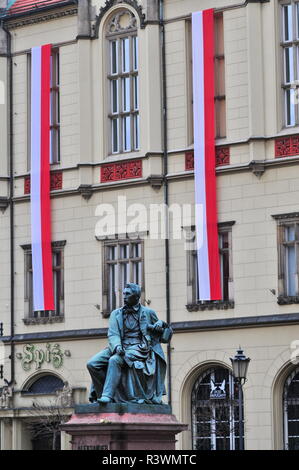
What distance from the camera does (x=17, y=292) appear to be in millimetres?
58000

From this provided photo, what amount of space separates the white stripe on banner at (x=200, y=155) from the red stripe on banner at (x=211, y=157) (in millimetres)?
113

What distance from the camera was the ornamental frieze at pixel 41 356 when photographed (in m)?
56.4

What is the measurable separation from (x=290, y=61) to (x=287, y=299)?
7496mm

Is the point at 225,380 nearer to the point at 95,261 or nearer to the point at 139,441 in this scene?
the point at 95,261

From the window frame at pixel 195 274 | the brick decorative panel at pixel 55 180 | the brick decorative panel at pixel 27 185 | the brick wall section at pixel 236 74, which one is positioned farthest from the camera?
the brick decorative panel at pixel 27 185

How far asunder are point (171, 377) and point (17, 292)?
285 inches

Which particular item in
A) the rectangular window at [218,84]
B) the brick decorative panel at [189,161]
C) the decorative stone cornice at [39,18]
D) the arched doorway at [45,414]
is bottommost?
the arched doorway at [45,414]

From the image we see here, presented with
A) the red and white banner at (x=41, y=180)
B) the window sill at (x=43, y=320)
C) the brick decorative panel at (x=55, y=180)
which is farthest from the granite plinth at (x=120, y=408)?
the brick decorative panel at (x=55, y=180)

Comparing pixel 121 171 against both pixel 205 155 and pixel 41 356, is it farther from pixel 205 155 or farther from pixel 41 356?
pixel 41 356

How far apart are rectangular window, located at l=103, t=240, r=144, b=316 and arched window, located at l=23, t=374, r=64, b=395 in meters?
3.00

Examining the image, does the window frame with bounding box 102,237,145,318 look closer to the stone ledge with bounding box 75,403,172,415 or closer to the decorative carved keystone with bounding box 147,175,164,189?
the decorative carved keystone with bounding box 147,175,164,189

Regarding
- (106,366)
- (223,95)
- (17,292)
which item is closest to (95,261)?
(17,292)

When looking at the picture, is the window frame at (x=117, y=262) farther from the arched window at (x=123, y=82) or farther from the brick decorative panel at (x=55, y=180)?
the arched window at (x=123, y=82)

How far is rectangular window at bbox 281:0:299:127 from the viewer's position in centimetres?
5244
